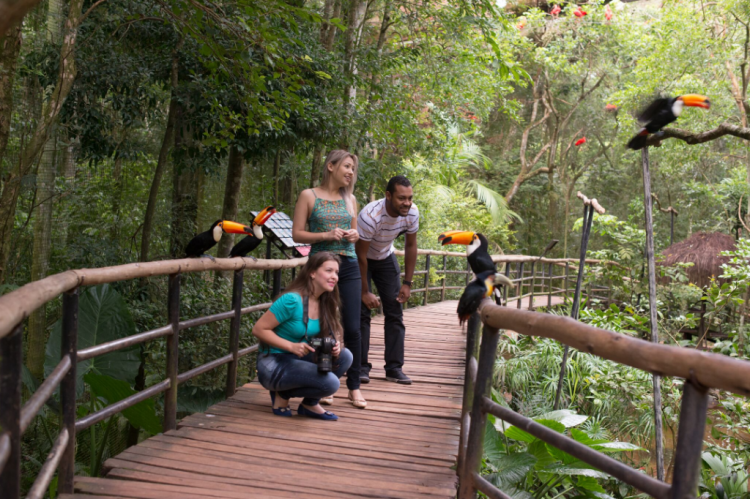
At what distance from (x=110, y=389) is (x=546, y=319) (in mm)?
2594

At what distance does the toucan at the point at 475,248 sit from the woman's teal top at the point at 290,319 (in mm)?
862

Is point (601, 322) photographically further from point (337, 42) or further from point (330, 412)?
point (337, 42)

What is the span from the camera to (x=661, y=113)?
239 cm

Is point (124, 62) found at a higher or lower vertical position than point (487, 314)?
higher

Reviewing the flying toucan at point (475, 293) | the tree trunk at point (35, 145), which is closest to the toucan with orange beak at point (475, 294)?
the flying toucan at point (475, 293)

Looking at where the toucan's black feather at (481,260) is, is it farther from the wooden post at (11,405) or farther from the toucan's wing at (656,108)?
the wooden post at (11,405)

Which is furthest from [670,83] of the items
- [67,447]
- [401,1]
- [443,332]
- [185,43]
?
[67,447]

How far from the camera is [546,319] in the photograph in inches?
71.1

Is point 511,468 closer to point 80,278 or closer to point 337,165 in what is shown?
point 337,165

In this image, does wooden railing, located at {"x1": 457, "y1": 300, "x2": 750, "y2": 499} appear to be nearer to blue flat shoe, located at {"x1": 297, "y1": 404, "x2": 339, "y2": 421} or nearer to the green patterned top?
blue flat shoe, located at {"x1": 297, "y1": 404, "x2": 339, "y2": 421}

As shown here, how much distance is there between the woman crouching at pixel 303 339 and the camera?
10.5 ft

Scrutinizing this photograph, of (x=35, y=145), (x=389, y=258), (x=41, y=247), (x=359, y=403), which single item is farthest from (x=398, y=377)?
(x=41, y=247)

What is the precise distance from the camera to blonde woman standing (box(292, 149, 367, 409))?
3.38 metres

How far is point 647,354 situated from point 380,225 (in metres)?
2.54
